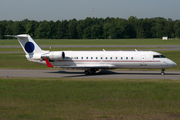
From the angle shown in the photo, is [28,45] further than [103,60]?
Yes

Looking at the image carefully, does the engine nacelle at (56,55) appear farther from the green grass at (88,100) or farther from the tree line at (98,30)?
the tree line at (98,30)

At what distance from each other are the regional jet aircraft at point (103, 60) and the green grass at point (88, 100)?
6978 mm

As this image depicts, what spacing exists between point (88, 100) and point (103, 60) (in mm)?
13779

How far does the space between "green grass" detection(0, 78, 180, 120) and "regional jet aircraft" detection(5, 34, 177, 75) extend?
22.9 feet

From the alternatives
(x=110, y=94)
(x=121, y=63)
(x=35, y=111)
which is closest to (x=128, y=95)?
(x=110, y=94)

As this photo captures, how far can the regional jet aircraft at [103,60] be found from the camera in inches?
1184

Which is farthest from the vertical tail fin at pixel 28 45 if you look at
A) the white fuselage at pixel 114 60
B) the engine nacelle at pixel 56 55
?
the white fuselage at pixel 114 60

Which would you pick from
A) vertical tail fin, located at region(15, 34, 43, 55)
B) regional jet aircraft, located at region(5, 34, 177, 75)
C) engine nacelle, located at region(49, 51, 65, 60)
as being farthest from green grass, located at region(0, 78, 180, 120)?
vertical tail fin, located at region(15, 34, 43, 55)

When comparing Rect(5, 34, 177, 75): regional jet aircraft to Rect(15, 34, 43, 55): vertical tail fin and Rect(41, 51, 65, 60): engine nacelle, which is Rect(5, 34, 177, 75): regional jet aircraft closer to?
Rect(41, 51, 65, 60): engine nacelle

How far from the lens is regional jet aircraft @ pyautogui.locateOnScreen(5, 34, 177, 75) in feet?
98.7

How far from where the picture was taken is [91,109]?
1523cm

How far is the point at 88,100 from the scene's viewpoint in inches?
688

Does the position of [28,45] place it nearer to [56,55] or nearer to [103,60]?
[56,55]

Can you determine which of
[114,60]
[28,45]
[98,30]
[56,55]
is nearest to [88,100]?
[114,60]
